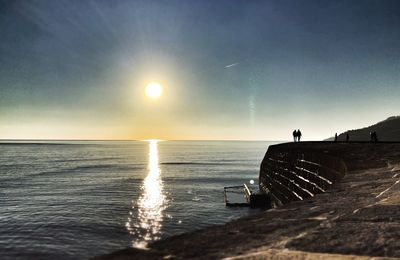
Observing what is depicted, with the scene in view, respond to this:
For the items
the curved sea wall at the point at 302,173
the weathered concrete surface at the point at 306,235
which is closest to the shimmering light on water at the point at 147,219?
the curved sea wall at the point at 302,173

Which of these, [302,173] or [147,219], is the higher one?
[302,173]

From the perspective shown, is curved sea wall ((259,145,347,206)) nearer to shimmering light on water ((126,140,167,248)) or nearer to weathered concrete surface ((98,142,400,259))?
weathered concrete surface ((98,142,400,259))

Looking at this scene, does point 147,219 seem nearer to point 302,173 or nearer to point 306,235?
point 302,173

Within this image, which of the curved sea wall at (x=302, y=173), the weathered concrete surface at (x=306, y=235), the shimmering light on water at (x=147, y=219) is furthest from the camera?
the shimmering light on water at (x=147, y=219)

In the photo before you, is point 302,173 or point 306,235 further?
point 302,173

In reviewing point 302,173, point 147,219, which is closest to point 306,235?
point 302,173

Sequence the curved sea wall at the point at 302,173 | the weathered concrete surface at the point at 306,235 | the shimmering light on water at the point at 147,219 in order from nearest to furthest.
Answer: the weathered concrete surface at the point at 306,235, the curved sea wall at the point at 302,173, the shimmering light on water at the point at 147,219

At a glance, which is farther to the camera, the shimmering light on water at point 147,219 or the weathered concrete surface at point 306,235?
the shimmering light on water at point 147,219

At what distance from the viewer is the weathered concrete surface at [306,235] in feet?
9.82

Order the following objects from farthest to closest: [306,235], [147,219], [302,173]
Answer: [147,219]
[302,173]
[306,235]

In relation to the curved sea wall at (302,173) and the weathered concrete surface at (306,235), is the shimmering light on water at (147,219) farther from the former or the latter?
the weathered concrete surface at (306,235)

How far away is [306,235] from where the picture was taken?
3.50 meters

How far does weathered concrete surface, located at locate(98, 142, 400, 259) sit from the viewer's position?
2992 mm

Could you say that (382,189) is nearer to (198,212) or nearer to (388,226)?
(388,226)
